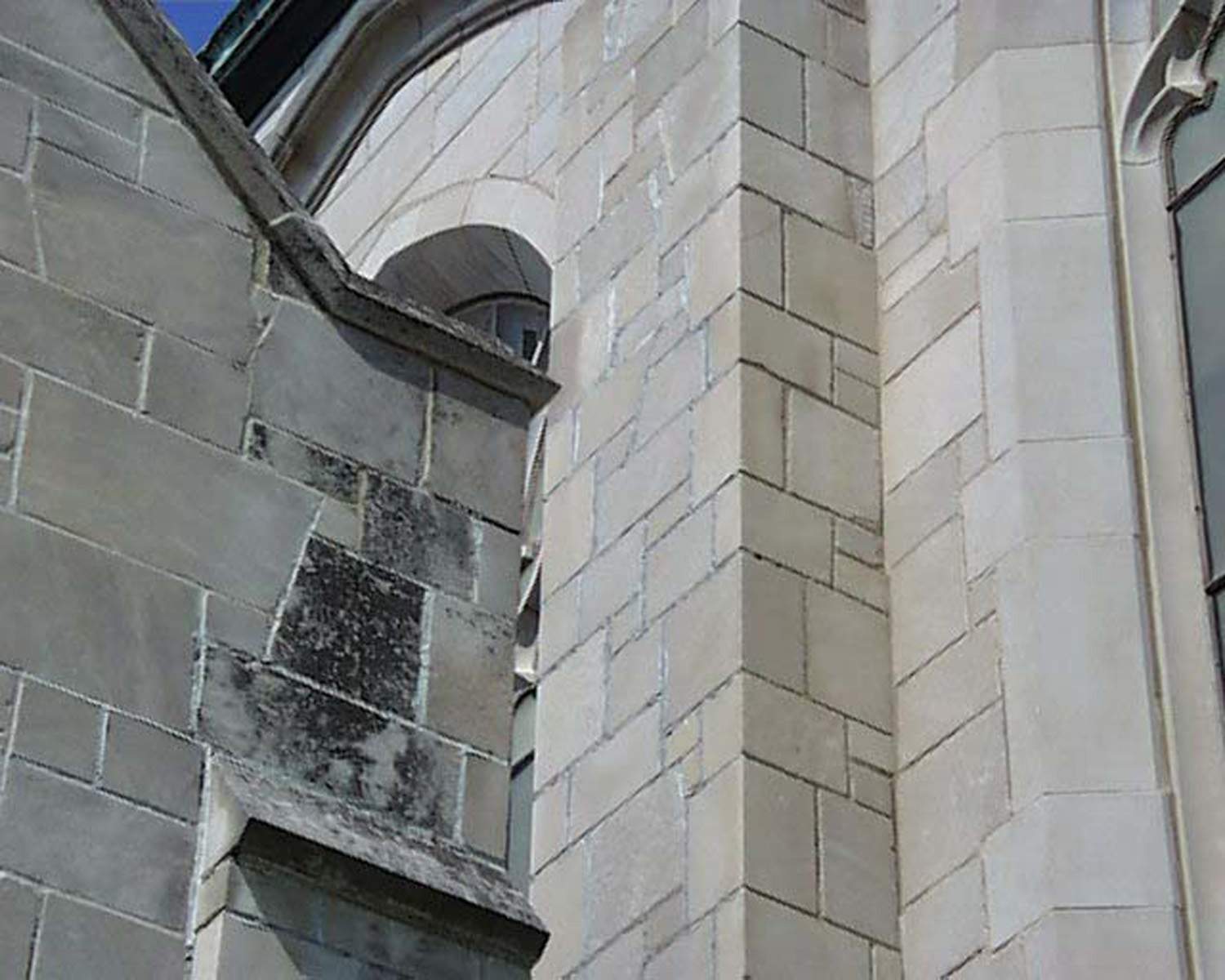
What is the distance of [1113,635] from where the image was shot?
27.0 feet

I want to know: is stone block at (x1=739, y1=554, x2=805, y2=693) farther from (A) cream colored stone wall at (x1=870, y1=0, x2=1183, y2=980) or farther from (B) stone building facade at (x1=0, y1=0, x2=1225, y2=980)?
(A) cream colored stone wall at (x1=870, y1=0, x2=1183, y2=980)

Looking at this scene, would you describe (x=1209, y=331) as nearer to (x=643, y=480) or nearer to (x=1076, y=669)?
(x=1076, y=669)

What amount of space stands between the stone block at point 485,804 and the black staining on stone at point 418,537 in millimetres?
395

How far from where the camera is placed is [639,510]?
31.2ft

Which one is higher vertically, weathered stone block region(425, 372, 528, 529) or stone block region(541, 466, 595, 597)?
stone block region(541, 466, 595, 597)

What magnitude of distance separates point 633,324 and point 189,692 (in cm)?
401

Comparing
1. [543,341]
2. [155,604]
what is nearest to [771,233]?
[543,341]

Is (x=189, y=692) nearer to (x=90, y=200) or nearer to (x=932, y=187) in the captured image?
(x=90, y=200)

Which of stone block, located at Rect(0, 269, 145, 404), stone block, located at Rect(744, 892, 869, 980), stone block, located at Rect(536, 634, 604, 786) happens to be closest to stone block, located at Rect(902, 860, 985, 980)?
stone block, located at Rect(744, 892, 869, 980)

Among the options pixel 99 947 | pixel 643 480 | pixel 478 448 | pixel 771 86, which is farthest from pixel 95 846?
pixel 771 86

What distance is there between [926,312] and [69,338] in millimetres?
3518

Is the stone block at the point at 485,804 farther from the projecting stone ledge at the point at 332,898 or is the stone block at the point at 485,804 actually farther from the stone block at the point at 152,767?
the stone block at the point at 152,767

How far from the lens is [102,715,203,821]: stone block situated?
5934 mm

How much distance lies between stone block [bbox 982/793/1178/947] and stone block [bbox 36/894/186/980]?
2697 millimetres
